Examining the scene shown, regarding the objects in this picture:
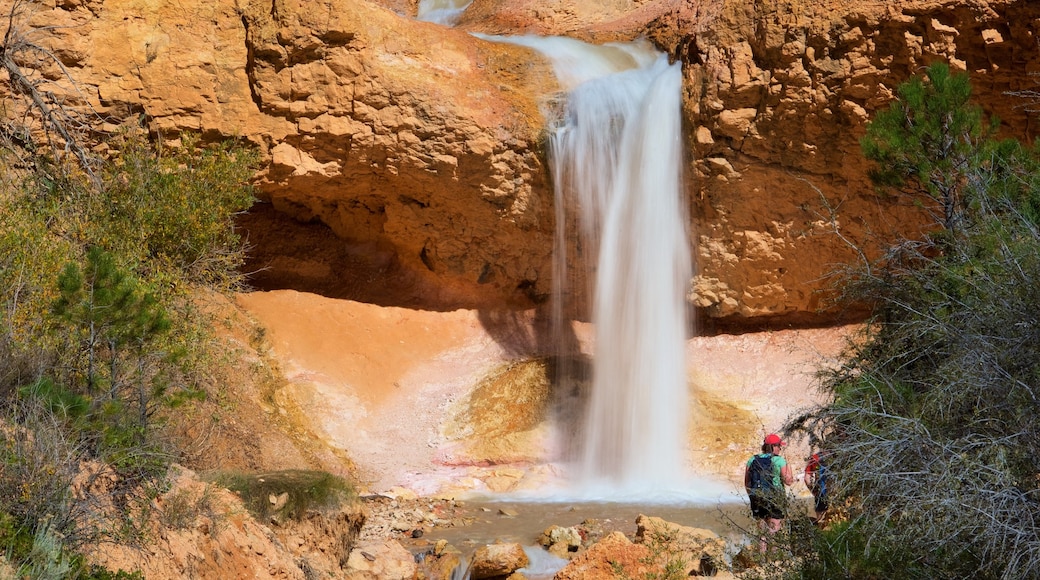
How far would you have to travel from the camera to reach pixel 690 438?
1670cm

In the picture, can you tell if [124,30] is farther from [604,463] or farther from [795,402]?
[795,402]

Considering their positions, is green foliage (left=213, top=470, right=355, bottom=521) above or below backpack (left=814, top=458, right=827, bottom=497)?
below

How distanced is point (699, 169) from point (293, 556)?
1052 centimetres

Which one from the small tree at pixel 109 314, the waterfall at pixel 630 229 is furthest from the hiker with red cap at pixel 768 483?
the waterfall at pixel 630 229

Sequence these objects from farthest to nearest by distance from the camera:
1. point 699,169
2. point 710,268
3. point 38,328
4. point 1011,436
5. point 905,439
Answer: point 710,268 < point 699,169 < point 38,328 < point 905,439 < point 1011,436

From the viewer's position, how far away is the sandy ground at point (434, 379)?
16.3m

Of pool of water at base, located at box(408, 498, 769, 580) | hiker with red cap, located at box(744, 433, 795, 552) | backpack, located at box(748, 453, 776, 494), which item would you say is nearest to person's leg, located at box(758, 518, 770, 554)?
hiker with red cap, located at box(744, 433, 795, 552)

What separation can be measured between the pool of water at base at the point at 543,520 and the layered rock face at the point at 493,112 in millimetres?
5090

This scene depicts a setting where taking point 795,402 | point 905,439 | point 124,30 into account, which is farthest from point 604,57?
point 905,439

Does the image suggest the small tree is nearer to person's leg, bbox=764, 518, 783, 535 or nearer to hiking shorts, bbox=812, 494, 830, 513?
person's leg, bbox=764, 518, 783, 535

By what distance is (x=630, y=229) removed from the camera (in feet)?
59.2

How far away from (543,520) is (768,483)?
5.42 metres

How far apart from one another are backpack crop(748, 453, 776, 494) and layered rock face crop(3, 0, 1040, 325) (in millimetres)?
7082

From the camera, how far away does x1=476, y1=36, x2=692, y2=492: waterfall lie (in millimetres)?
17438
